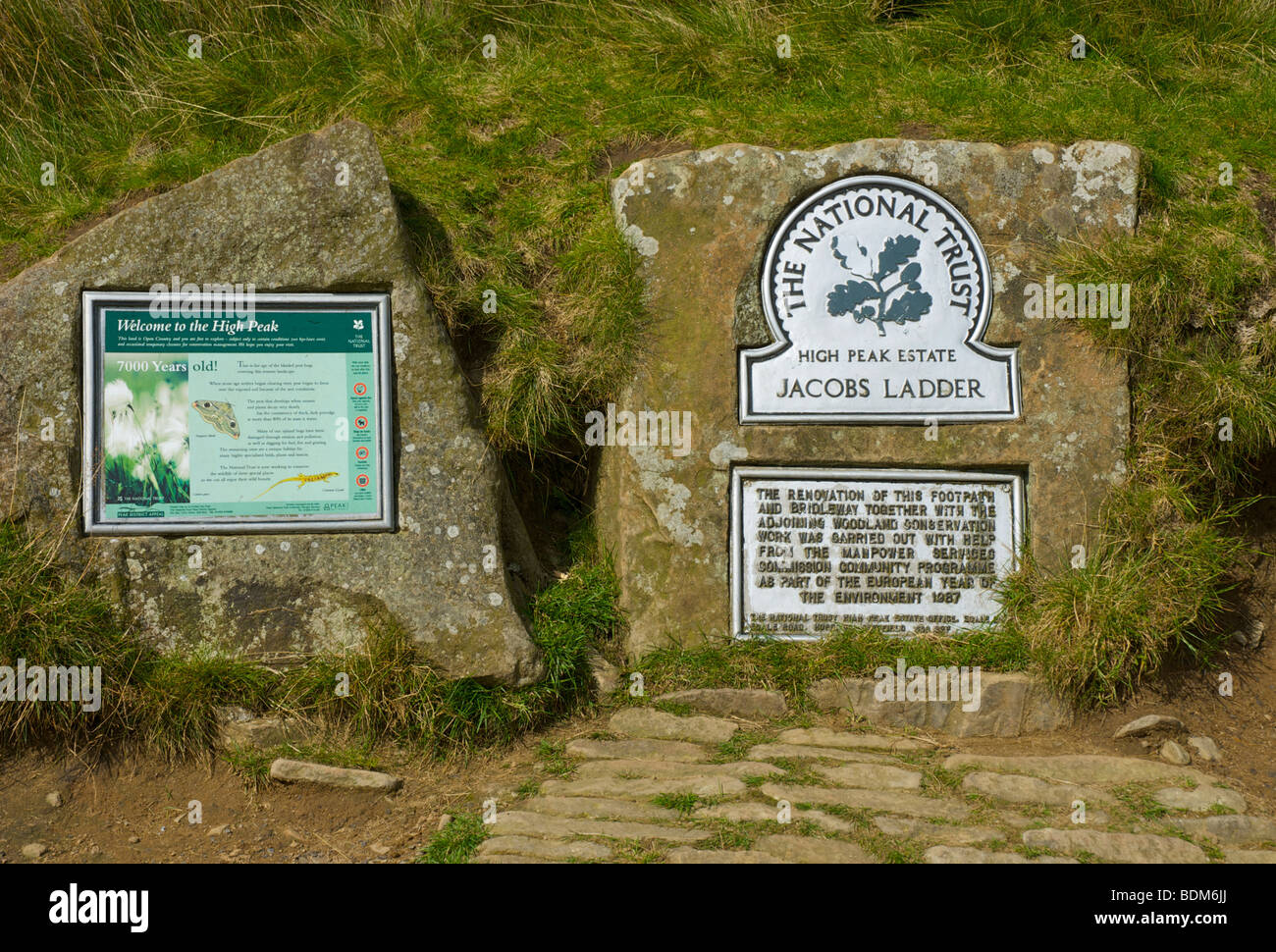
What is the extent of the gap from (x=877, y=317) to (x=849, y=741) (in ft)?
7.58

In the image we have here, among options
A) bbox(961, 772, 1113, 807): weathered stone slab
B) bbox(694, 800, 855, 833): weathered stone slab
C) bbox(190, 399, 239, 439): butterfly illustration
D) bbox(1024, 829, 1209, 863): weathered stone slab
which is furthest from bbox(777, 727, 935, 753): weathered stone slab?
bbox(190, 399, 239, 439): butterfly illustration

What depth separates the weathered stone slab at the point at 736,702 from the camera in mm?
5152

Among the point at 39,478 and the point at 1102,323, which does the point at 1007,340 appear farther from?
the point at 39,478

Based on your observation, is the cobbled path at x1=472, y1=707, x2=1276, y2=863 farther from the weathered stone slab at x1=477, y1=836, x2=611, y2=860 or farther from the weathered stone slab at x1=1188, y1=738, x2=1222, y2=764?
the weathered stone slab at x1=1188, y1=738, x2=1222, y2=764

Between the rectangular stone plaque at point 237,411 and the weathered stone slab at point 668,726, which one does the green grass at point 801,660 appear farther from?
the rectangular stone plaque at point 237,411

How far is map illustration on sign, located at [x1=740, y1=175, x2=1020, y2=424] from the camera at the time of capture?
558cm

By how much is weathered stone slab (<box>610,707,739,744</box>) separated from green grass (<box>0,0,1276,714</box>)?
0.89ft

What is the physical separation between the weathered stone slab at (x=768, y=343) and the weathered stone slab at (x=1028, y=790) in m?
1.42

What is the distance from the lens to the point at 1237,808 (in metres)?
4.35

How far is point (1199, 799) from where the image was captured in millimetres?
4398

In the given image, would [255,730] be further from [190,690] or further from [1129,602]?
[1129,602]

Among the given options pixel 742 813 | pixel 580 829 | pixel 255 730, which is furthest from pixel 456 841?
pixel 255 730

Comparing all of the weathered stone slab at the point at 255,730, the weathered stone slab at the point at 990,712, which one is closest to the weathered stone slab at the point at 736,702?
the weathered stone slab at the point at 990,712

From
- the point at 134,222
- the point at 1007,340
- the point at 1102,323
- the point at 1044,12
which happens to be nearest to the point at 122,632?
the point at 134,222
